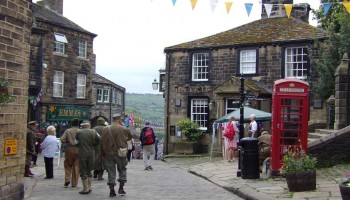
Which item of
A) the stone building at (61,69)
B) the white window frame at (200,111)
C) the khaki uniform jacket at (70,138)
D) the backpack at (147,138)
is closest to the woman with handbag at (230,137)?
the backpack at (147,138)

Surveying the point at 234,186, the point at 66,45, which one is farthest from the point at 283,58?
the point at 66,45

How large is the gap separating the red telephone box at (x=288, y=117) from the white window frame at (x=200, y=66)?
14.6 m

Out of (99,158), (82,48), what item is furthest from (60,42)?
(99,158)

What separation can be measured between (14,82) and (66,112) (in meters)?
25.9

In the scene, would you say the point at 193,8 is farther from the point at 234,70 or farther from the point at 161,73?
the point at 161,73

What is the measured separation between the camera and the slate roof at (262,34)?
23891 mm

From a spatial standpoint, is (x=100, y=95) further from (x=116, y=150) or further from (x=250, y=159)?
(x=116, y=150)

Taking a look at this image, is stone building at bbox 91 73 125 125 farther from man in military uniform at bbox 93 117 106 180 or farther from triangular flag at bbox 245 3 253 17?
triangular flag at bbox 245 3 253 17

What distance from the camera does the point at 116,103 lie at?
152ft

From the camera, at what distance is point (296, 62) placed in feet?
78.6

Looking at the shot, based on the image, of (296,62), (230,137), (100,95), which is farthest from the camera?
(100,95)

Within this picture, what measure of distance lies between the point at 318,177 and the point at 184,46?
1688 cm

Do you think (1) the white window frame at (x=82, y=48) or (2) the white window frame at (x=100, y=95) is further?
(2) the white window frame at (x=100, y=95)

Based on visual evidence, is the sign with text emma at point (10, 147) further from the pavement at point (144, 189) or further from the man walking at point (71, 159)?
the man walking at point (71, 159)
